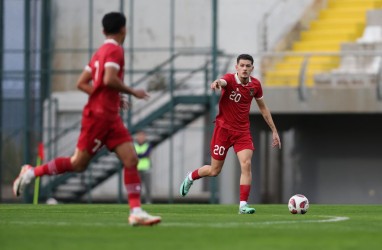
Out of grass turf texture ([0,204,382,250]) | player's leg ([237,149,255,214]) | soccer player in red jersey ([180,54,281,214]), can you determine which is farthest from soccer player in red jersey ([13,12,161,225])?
soccer player in red jersey ([180,54,281,214])

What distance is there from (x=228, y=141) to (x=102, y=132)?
15.9 feet

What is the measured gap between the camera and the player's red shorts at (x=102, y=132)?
12586 mm

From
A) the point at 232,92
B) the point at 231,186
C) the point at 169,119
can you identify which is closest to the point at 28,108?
the point at 169,119

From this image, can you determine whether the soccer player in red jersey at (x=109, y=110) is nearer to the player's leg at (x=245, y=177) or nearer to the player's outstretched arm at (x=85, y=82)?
the player's outstretched arm at (x=85, y=82)

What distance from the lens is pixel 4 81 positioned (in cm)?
3394

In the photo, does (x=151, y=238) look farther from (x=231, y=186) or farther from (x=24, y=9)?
(x=24, y=9)

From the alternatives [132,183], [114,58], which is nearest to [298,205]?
[132,183]

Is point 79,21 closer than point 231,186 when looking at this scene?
No

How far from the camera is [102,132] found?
12.6 metres

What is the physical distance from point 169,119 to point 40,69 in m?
3.83

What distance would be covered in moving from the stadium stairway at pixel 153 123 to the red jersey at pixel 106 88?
18.7 metres

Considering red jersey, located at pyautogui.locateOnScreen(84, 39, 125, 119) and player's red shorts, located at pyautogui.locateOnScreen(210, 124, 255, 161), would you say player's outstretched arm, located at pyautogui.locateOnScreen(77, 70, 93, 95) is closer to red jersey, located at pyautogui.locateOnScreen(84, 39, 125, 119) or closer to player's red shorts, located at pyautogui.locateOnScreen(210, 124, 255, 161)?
red jersey, located at pyautogui.locateOnScreen(84, 39, 125, 119)

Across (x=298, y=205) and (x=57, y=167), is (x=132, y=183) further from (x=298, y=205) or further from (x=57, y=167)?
(x=298, y=205)

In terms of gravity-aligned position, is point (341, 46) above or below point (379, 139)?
above
